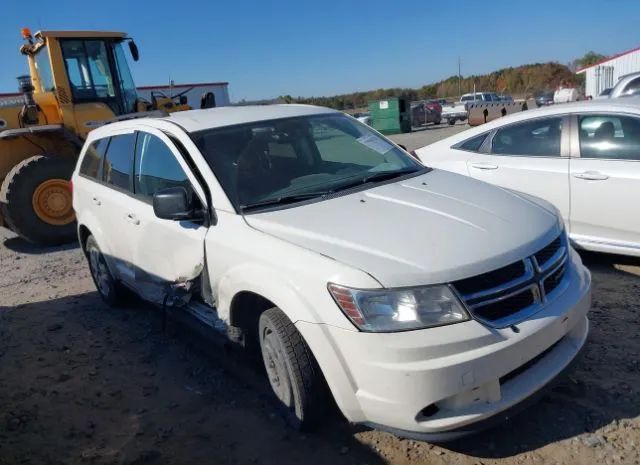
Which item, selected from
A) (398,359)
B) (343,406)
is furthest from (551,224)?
(343,406)

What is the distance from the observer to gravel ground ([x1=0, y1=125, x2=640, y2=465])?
9.27 ft

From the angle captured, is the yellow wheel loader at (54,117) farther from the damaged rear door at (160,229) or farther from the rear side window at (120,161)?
the damaged rear door at (160,229)

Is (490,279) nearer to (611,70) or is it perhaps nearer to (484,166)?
(484,166)

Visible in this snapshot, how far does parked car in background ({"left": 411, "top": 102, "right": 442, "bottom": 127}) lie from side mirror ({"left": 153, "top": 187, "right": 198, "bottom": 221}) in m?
33.4

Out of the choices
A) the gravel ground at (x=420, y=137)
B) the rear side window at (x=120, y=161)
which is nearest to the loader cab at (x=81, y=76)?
the rear side window at (x=120, y=161)

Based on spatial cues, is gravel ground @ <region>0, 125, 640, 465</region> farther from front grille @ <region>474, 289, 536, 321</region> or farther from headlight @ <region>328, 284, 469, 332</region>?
headlight @ <region>328, 284, 469, 332</region>

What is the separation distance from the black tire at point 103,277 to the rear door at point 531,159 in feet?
12.1

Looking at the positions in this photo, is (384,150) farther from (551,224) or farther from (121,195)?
(121,195)

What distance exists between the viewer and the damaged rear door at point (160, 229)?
353 centimetres

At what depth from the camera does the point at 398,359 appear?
2.40 meters

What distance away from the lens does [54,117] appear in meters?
8.74

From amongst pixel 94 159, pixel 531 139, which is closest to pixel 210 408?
pixel 94 159

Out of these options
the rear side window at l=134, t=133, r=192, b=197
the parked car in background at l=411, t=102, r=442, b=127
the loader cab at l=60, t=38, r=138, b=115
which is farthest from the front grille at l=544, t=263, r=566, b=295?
the parked car in background at l=411, t=102, r=442, b=127

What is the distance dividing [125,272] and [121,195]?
0.67 metres
